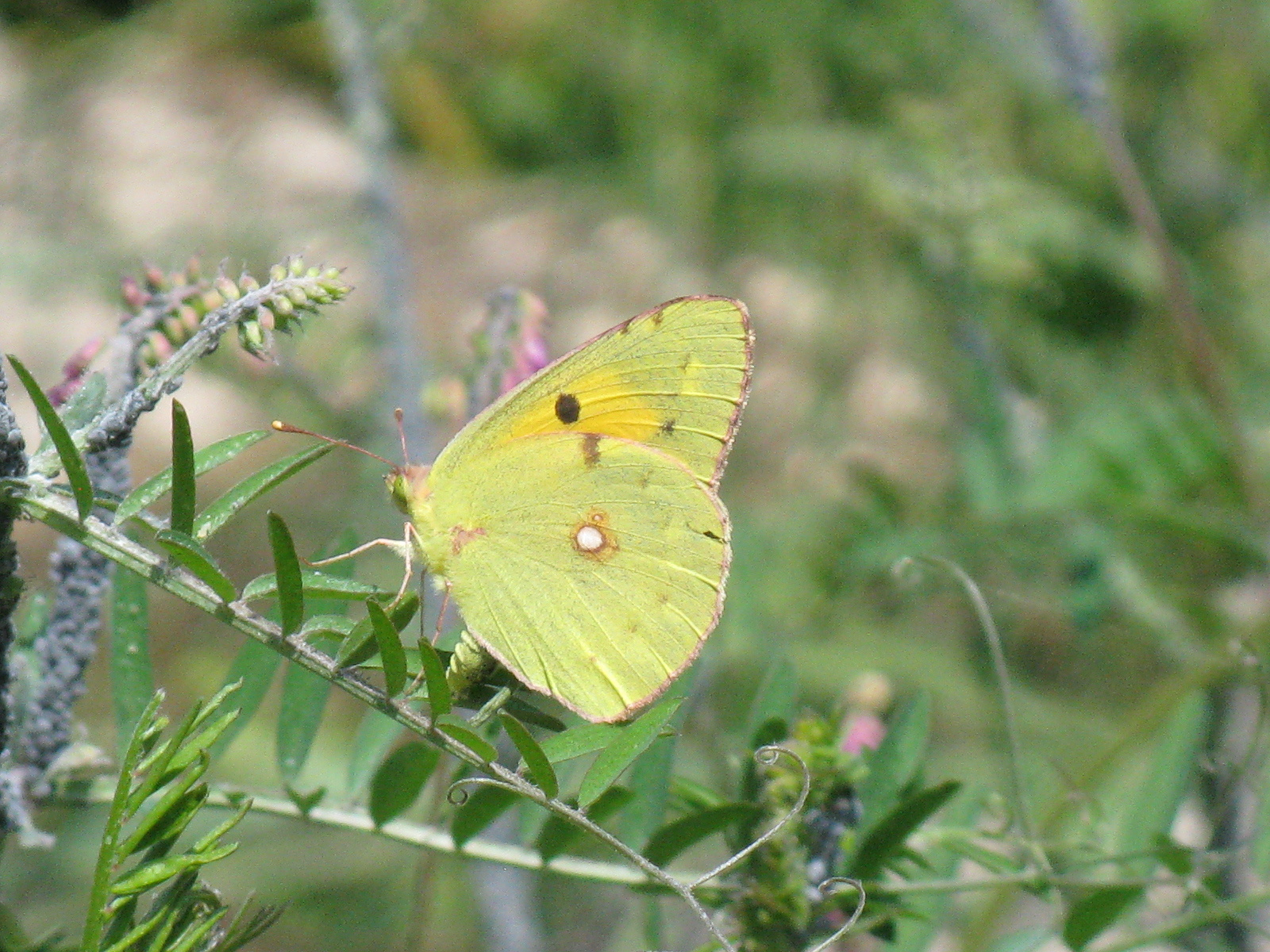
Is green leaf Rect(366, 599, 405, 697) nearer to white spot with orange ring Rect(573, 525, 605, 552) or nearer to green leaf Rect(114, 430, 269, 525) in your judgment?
green leaf Rect(114, 430, 269, 525)

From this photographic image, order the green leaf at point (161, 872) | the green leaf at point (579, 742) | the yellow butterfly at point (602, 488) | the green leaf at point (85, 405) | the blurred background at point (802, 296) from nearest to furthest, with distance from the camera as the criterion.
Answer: the green leaf at point (161, 872) → the green leaf at point (85, 405) → the green leaf at point (579, 742) → the yellow butterfly at point (602, 488) → the blurred background at point (802, 296)

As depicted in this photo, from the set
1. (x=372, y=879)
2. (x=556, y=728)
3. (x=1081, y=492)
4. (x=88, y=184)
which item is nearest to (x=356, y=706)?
(x=372, y=879)

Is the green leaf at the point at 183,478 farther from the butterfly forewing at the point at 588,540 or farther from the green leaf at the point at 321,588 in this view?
the butterfly forewing at the point at 588,540

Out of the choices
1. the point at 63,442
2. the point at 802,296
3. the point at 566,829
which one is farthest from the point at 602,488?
the point at 802,296

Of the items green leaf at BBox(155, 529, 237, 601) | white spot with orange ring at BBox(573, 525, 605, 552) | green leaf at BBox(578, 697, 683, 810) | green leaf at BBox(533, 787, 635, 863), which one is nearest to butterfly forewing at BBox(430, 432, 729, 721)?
white spot with orange ring at BBox(573, 525, 605, 552)

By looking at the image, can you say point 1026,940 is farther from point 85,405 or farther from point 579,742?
point 85,405

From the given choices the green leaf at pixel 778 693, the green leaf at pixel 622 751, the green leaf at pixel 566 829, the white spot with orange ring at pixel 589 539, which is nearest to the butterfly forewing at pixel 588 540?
the white spot with orange ring at pixel 589 539
